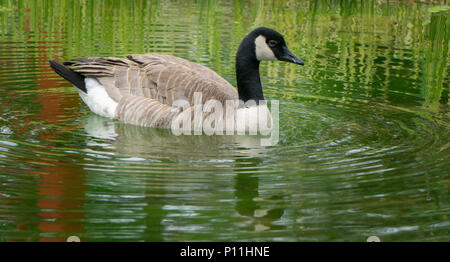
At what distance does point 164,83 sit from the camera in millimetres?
9328

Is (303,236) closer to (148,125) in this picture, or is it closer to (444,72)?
(148,125)

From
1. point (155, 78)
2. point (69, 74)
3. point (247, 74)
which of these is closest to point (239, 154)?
point (247, 74)

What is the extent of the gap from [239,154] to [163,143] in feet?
3.30

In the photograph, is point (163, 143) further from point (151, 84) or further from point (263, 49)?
point (263, 49)

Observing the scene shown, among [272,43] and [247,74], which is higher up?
[272,43]

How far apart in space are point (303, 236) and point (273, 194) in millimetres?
1030

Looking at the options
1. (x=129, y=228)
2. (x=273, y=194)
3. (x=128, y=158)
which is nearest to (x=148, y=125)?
(x=128, y=158)

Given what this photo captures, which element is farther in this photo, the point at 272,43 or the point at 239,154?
the point at 272,43

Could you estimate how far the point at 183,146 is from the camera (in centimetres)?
810

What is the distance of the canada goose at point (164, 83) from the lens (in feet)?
29.9

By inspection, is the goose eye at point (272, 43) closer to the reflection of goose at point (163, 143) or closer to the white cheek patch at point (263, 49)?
the white cheek patch at point (263, 49)

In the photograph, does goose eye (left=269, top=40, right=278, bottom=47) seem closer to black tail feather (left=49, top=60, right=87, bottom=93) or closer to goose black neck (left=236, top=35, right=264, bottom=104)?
goose black neck (left=236, top=35, right=264, bottom=104)

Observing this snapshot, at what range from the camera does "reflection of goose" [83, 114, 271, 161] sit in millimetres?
7684

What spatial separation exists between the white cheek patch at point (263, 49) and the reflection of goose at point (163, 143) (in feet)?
Result: 3.91
